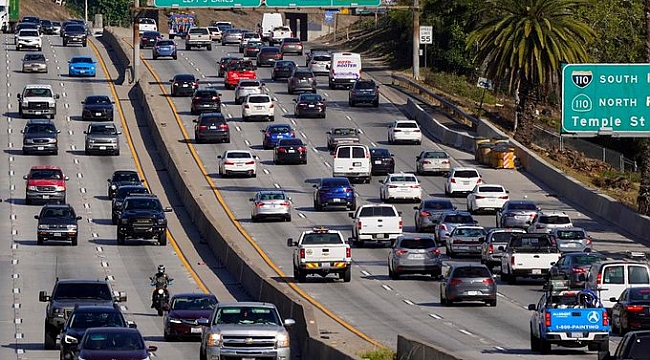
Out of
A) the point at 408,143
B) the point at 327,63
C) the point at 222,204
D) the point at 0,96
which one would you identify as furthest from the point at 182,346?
the point at 327,63

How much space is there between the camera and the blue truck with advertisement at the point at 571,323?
36562 mm

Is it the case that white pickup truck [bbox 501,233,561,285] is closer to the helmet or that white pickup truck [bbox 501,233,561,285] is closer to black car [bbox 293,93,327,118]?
the helmet

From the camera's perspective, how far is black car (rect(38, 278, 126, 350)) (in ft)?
128

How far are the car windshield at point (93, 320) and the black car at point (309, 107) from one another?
6242 centimetres

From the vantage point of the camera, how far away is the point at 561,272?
4966 cm

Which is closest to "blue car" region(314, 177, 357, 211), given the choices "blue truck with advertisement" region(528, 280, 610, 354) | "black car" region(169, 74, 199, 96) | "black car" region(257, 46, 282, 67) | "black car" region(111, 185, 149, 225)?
"black car" region(111, 185, 149, 225)

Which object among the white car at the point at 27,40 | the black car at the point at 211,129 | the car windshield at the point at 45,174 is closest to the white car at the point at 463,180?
the car windshield at the point at 45,174

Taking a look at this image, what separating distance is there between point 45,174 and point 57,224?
9.94 m

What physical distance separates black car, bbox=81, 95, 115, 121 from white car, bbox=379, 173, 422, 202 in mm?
25309

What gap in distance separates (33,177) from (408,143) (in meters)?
24.2

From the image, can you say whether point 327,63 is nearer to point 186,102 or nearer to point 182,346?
point 186,102

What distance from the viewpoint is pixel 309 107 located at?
97250mm

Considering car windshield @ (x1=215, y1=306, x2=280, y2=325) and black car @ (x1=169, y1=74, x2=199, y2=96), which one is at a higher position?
car windshield @ (x1=215, y1=306, x2=280, y2=325)

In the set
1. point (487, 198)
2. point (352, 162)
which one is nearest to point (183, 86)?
point (352, 162)
